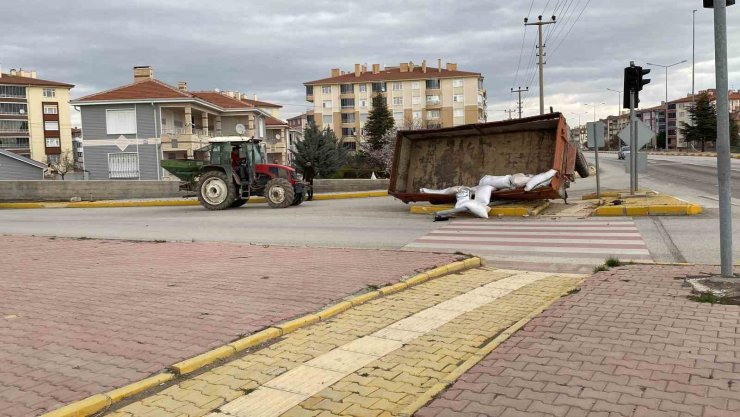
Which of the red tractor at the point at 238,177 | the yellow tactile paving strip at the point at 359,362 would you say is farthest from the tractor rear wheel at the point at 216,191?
the yellow tactile paving strip at the point at 359,362

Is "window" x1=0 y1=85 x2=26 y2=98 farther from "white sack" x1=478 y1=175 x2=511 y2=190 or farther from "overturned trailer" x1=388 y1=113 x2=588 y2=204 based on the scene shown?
"white sack" x1=478 y1=175 x2=511 y2=190

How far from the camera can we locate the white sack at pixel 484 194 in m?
16.5

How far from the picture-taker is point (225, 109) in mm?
50219

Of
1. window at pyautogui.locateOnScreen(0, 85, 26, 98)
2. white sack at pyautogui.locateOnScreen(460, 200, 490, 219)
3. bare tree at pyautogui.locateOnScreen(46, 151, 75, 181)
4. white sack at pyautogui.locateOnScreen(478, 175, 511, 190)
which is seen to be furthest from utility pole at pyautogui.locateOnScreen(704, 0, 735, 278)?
window at pyautogui.locateOnScreen(0, 85, 26, 98)

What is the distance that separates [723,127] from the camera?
681 cm

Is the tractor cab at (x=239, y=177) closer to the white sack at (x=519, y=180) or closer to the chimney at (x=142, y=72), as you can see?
the white sack at (x=519, y=180)

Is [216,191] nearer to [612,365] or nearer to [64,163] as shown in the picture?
[612,365]

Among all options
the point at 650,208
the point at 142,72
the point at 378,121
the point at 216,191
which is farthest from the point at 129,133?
the point at 378,121

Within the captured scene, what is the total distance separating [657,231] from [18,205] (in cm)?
2817

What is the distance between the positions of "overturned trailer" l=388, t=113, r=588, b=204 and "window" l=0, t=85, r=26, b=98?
10017 cm

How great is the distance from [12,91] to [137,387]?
112 m

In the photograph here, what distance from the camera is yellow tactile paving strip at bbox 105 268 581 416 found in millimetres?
3934

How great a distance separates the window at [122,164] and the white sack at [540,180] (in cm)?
3343

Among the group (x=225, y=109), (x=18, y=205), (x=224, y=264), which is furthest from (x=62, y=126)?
(x=224, y=264)
